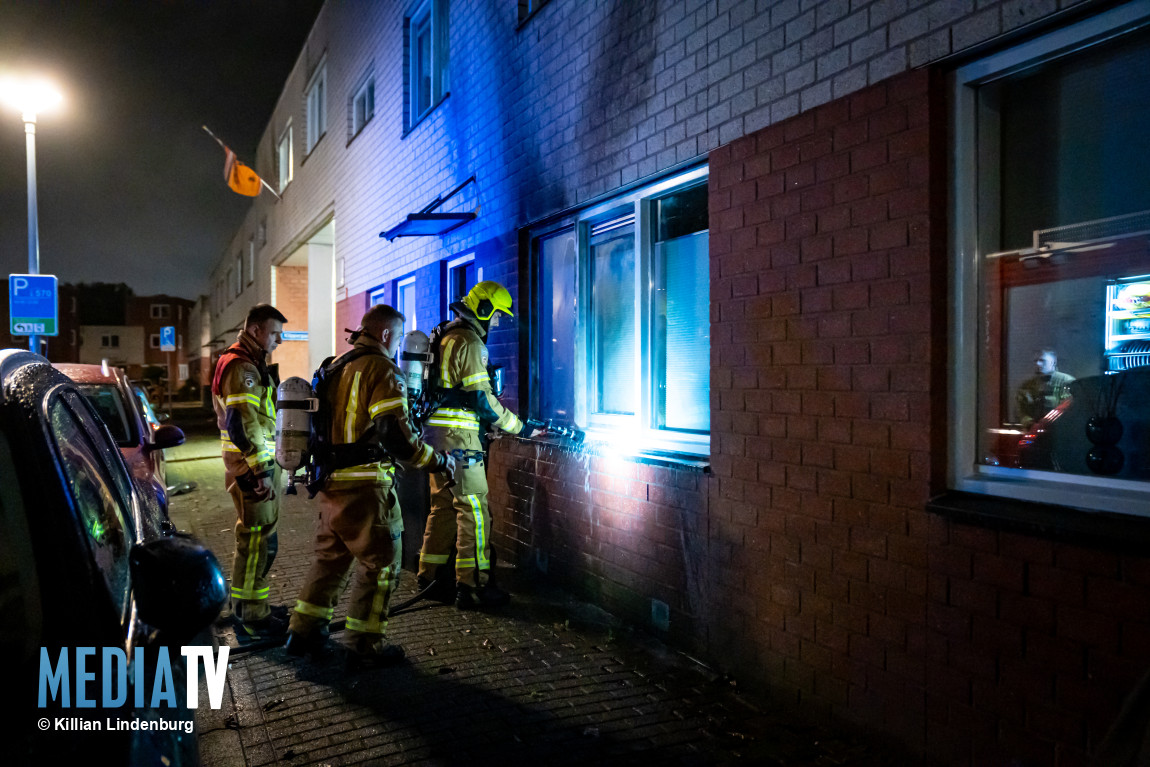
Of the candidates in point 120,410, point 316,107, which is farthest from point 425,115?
point 316,107

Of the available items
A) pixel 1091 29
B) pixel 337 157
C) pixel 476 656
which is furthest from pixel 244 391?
pixel 337 157

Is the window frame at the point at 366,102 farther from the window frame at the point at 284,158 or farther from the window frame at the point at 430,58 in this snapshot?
the window frame at the point at 284,158

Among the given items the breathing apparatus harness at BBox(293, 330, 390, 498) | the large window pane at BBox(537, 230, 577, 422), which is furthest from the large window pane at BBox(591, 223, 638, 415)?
the breathing apparatus harness at BBox(293, 330, 390, 498)

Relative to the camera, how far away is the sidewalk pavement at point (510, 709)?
3.33 meters

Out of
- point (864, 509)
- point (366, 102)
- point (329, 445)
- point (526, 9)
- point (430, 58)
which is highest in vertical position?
point (366, 102)

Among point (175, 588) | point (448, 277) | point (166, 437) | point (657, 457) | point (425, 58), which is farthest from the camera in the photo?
point (425, 58)

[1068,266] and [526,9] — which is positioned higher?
[526,9]

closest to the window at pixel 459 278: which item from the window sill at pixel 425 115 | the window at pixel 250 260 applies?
the window sill at pixel 425 115

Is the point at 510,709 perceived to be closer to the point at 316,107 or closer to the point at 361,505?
the point at 361,505

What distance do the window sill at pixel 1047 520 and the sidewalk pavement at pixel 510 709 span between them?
44.3 inches

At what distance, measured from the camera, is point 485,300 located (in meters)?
5.84

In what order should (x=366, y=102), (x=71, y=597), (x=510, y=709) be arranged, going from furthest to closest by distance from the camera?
1. (x=366, y=102)
2. (x=510, y=709)
3. (x=71, y=597)

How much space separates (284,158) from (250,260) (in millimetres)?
7918

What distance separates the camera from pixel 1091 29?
2.71 metres
